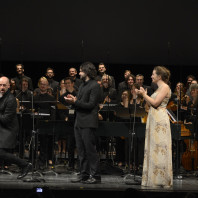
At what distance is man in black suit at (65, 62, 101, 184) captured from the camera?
18.7 feet

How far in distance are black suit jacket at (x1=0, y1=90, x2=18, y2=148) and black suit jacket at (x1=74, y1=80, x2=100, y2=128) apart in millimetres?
909

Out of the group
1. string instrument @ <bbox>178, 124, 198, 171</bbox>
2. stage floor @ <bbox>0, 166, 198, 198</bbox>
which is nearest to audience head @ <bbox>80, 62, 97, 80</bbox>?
stage floor @ <bbox>0, 166, 198, 198</bbox>

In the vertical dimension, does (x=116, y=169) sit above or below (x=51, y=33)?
below

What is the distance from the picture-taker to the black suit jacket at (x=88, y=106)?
5660 mm

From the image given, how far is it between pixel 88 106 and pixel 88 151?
2.01 ft

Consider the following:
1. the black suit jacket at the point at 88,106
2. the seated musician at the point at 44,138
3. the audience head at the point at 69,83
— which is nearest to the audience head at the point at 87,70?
the black suit jacket at the point at 88,106

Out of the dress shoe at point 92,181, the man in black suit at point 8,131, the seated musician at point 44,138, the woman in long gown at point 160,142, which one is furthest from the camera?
the seated musician at point 44,138

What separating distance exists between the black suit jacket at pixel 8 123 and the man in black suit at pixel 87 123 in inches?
34.5

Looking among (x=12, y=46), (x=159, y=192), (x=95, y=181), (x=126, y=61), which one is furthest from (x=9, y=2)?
(x=159, y=192)

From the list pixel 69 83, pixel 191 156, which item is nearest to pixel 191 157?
pixel 191 156

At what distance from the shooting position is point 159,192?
461cm

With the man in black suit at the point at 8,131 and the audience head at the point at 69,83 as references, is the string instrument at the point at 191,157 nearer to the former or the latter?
the audience head at the point at 69,83

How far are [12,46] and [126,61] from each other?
2996 mm

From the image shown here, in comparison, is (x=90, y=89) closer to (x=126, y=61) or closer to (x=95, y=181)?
(x=95, y=181)
